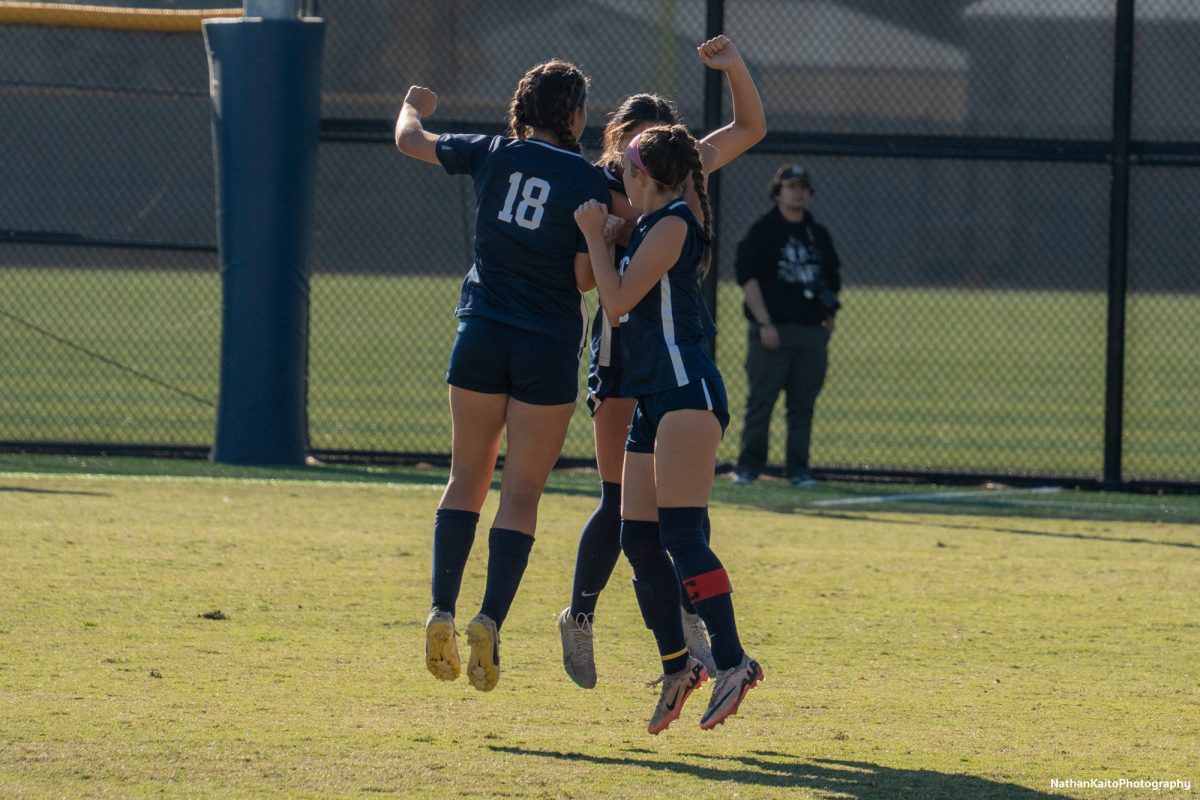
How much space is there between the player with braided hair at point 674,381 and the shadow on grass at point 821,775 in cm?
18

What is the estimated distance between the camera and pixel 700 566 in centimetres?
476

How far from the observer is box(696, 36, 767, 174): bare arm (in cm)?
535

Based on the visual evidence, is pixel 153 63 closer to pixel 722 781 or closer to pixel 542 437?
pixel 542 437

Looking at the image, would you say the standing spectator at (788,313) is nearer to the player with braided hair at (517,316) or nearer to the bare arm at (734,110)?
the bare arm at (734,110)

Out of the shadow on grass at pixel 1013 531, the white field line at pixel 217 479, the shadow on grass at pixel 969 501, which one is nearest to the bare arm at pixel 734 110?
the shadow on grass at pixel 1013 531

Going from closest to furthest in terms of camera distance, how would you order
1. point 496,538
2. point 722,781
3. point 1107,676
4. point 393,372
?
point 722,781
point 496,538
point 1107,676
point 393,372

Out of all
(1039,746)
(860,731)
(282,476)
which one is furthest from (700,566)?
(282,476)

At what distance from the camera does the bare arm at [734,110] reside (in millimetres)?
5352

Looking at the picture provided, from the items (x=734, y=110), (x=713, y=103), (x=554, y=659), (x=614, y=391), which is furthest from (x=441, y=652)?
(x=713, y=103)

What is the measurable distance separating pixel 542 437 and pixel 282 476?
5.31 metres

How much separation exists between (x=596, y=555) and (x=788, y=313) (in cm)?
552

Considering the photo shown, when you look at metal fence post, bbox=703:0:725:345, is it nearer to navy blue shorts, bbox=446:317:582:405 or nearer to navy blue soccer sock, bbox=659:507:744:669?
navy blue shorts, bbox=446:317:582:405

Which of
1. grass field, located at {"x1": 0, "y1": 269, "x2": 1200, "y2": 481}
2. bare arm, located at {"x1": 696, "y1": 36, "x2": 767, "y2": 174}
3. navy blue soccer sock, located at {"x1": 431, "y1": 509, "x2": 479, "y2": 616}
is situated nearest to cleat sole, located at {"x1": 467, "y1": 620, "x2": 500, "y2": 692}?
→ navy blue soccer sock, located at {"x1": 431, "y1": 509, "x2": 479, "y2": 616}

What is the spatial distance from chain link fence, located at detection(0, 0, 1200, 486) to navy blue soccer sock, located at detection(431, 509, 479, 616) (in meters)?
5.71
